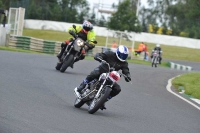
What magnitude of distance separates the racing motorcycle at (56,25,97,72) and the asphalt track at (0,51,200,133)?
788mm

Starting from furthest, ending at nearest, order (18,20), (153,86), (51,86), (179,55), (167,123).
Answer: (179,55), (18,20), (153,86), (51,86), (167,123)

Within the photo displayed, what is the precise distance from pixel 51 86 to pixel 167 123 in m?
4.01

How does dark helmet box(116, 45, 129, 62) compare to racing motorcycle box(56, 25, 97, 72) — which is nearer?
dark helmet box(116, 45, 129, 62)

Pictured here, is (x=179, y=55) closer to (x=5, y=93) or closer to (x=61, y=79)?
(x=61, y=79)

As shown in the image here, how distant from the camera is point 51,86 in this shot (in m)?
14.4

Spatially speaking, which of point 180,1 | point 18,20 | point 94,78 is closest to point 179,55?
point 18,20

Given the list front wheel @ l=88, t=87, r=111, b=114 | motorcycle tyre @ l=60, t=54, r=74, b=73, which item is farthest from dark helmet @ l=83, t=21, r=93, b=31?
front wheel @ l=88, t=87, r=111, b=114

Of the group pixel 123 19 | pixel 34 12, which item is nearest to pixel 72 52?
pixel 123 19

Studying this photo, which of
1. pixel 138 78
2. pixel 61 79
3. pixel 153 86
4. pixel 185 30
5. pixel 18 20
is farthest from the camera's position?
pixel 185 30

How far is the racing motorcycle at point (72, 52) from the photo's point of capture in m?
18.4

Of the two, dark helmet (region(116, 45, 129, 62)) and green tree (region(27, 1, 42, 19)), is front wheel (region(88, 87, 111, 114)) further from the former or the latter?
green tree (region(27, 1, 42, 19))

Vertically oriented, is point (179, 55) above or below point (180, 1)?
below

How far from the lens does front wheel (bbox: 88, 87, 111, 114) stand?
10734 mm

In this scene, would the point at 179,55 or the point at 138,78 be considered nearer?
the point at 138,78
